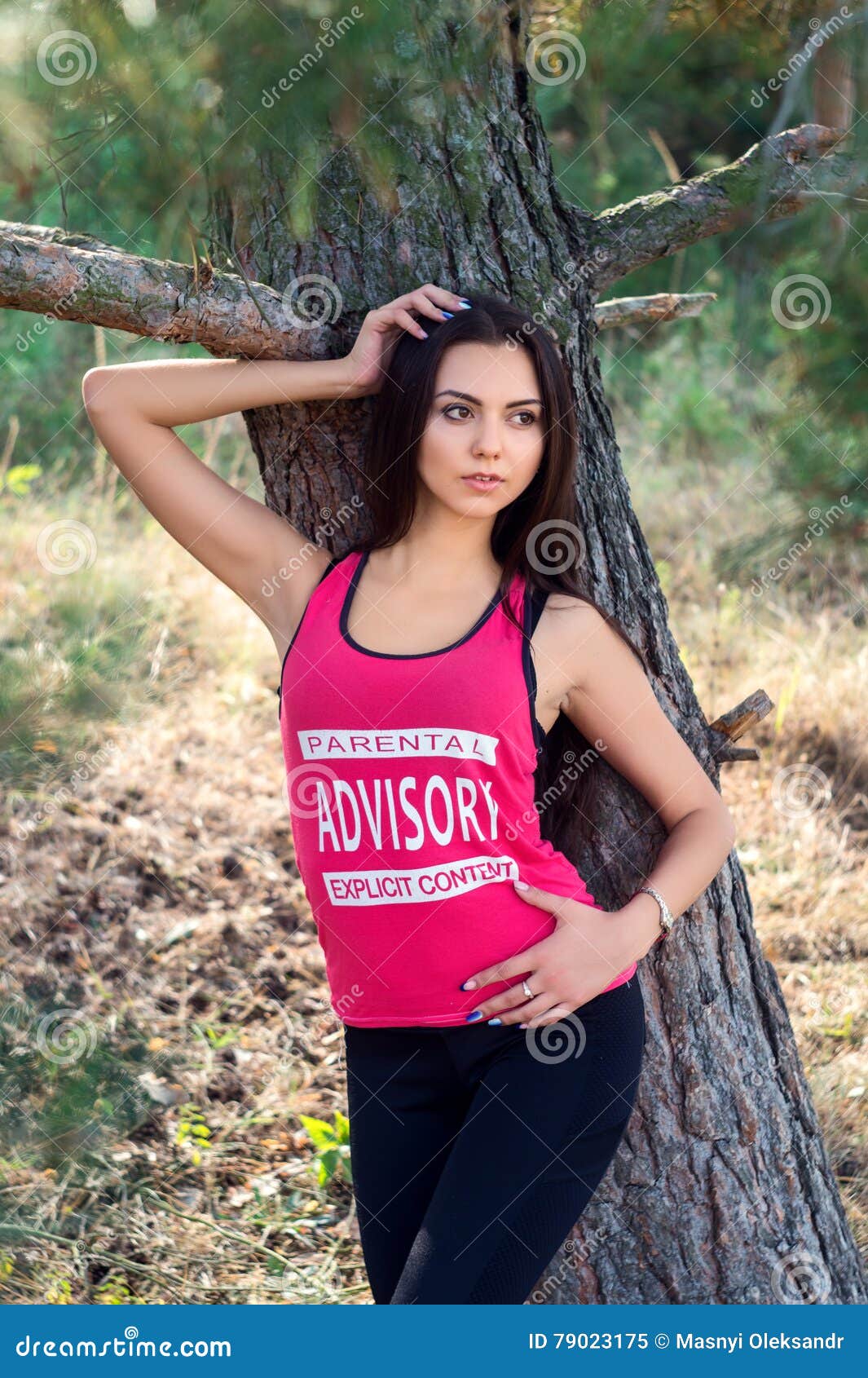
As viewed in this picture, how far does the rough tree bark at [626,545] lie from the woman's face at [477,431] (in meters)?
0.20

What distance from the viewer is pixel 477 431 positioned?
1.65m

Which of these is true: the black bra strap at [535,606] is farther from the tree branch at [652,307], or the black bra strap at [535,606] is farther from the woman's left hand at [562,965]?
the tree branch at [652,307]

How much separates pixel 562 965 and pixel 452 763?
1.02ft

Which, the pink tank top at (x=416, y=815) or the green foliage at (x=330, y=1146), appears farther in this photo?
the green foliage at (x=330, y=1146)

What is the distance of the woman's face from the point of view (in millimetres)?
1645

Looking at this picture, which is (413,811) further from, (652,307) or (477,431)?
(652,307)

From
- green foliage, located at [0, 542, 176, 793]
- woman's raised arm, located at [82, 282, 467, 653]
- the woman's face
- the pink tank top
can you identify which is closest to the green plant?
green foliage, located at [0, 542, 176, 793]

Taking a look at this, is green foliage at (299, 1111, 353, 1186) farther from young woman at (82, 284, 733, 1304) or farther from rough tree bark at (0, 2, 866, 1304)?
young woman at (82, 284, 733, 1304)

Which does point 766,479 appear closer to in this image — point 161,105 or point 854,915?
point 854,915

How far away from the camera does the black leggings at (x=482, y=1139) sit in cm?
153

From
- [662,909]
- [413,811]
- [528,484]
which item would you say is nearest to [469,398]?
[528,484]

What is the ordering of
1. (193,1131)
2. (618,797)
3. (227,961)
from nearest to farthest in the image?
(618,797)
(193,1131)
(227,961)

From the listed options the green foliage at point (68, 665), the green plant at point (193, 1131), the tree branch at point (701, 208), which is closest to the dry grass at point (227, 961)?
the green plant at point (193, 1131)
